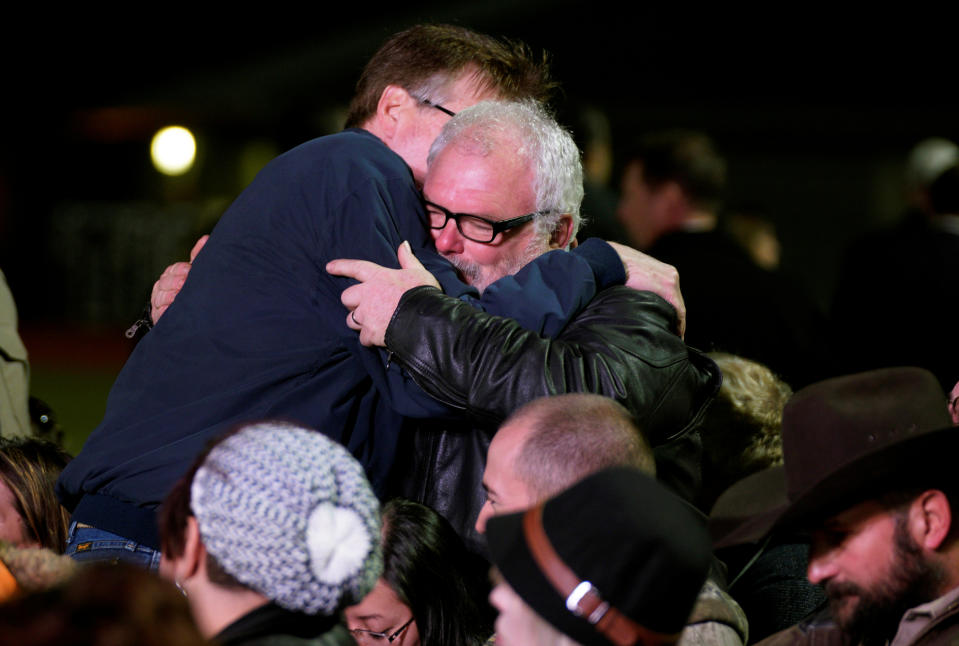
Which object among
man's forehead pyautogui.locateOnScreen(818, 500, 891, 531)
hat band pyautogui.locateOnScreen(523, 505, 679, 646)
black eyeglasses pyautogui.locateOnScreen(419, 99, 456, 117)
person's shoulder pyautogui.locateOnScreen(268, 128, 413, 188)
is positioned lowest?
man's forehead pyautogui.locateOnScreen(818, 500, 891, 531)

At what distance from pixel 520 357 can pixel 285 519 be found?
938mm

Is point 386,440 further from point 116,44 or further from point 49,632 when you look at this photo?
point 116,44

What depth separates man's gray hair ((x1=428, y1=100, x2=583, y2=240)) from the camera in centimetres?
324

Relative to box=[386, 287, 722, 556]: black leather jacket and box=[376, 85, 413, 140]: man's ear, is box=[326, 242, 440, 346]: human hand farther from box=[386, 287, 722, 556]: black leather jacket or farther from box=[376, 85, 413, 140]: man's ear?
box=[376, 85, 413, 140]: man's ear

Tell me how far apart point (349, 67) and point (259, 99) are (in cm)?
218

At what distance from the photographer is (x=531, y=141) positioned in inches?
129

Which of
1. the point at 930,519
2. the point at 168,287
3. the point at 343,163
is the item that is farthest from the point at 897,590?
the point at 168,287

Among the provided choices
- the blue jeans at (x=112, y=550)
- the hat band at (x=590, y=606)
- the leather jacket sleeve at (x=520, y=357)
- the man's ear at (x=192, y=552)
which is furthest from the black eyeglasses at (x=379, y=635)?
the hat band at (x=590, y=606)

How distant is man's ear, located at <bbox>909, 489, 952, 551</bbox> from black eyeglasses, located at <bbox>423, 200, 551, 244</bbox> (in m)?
1.23

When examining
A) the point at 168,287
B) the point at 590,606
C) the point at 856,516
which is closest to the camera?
the point at 590,606

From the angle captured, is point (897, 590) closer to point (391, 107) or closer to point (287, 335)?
point (287, 335)

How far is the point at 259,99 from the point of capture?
675 inches

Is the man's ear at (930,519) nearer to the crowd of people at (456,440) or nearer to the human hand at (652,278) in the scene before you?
the crowd of people at (456,440)

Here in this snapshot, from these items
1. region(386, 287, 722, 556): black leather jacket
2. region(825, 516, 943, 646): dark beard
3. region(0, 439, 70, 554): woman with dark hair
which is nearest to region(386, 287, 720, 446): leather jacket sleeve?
region(386, 287, 722, 556): black leather jacket
